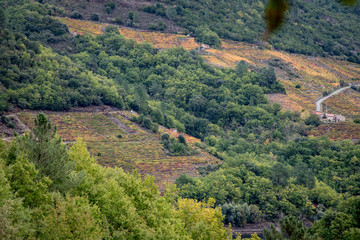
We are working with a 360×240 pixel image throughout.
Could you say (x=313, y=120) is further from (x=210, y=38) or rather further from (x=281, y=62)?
(x=210, y=38)

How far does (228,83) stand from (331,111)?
23101 millimetres

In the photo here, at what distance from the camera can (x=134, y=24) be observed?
117m

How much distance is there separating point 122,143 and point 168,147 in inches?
292

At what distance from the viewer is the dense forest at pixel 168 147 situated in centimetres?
2602

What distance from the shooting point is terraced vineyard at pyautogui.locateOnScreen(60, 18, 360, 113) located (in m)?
106

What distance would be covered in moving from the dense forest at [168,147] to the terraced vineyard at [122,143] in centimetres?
258

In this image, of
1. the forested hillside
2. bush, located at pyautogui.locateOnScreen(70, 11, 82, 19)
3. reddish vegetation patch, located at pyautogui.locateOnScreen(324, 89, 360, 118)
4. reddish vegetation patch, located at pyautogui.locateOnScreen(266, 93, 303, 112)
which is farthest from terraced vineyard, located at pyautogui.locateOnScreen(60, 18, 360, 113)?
the forested hillside

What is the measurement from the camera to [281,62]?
386 feet

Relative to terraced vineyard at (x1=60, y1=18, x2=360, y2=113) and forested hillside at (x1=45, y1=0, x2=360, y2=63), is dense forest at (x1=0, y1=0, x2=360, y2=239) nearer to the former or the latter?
forested hillside at (x1=45, y1=0, x2=360, y2=63)

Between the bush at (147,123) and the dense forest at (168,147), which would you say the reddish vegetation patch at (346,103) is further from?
the bush at (147,123)

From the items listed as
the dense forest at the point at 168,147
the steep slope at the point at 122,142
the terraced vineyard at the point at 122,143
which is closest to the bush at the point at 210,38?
the dense forest at the point at 168,147

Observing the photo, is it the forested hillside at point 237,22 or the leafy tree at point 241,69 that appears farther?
the forested hillside at point 237,22

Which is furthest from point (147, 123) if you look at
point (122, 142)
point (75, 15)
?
point (75, 15)

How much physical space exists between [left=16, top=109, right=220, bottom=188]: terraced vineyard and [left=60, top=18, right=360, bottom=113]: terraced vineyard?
3821 cm
